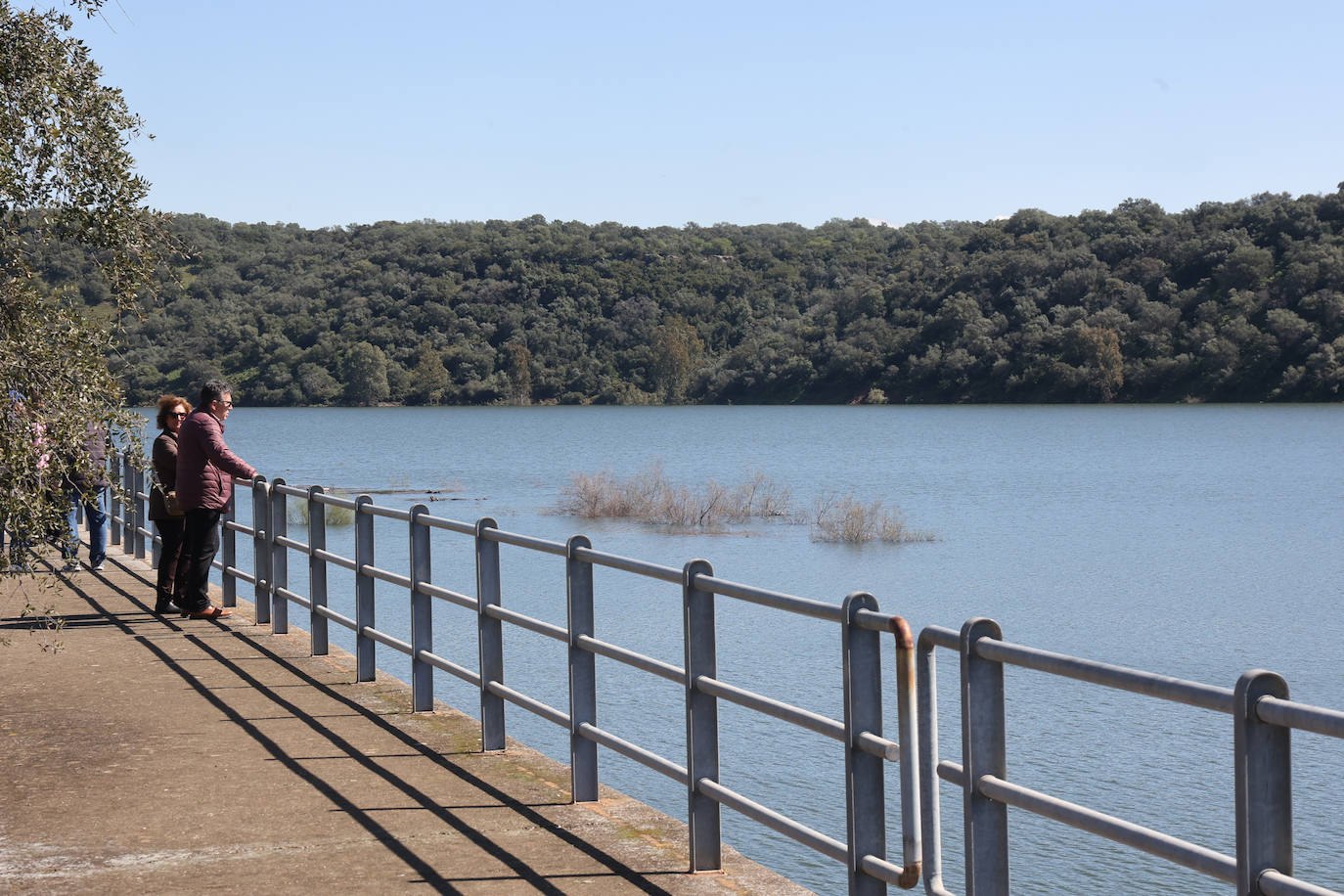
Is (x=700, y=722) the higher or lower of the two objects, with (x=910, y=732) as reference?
lower

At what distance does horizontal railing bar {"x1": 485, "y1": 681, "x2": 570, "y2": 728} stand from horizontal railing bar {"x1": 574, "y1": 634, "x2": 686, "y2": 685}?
430 mm

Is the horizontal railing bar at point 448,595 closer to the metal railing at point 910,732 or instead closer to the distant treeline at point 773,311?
the metal railing at point 910,732

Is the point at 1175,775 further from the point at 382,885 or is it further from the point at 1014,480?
the point at 1014,480

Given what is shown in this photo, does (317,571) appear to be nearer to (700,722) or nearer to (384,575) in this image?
(384,575)

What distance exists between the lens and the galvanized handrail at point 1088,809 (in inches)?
119

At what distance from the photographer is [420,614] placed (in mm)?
8492

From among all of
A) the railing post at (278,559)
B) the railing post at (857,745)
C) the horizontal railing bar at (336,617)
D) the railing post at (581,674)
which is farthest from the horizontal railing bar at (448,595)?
the railing post at (857,745)

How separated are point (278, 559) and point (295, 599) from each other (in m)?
0.52

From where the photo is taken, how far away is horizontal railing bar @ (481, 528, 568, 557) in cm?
652

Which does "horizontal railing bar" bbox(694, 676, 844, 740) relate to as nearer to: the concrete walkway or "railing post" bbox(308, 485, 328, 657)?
the concrete walkway

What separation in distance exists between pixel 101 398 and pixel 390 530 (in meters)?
30.5

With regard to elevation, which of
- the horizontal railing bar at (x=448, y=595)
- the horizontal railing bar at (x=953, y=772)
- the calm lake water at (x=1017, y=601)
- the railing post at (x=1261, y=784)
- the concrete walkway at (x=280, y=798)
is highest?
the railing post at (x=1261, y=784)

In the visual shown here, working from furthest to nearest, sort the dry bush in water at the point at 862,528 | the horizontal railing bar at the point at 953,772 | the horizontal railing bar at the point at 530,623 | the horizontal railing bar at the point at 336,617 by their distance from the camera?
the dry bush in water at the point at 862,528 → the horizontal railing bar at the point at 336,617 → the horizontal railing bar at the point at 530,623 → the horizontal railing bar at the point at 953,772

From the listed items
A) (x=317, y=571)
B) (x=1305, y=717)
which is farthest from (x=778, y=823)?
(x=317, y=571)
